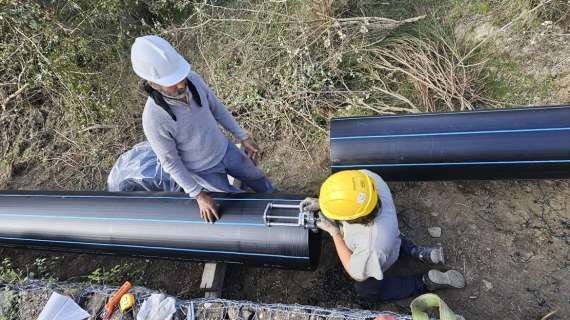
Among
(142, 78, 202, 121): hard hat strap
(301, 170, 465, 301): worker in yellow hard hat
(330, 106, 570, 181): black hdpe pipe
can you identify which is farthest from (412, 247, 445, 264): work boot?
(142, 78, 202, 121): hard hat strap

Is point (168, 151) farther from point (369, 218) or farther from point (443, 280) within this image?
point (443, 280)

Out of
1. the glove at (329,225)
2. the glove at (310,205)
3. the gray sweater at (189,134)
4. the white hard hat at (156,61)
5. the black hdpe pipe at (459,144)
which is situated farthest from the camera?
the black hdpe pipe at (459,144)

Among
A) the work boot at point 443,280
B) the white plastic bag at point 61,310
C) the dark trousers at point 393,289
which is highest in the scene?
the work boot at point 443,280

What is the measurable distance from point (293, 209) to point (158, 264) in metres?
1.56

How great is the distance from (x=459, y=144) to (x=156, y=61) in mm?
2201

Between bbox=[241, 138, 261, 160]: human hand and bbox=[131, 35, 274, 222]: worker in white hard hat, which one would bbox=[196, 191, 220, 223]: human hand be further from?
bbox=[241, 138, 261, 160]: human hand

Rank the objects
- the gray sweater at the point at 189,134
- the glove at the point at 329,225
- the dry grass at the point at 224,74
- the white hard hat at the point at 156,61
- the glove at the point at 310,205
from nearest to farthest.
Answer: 1. the white hard hat at the point at 156,61
2. the gray sweater at the point at 189,134
3. the glove at the point at 329,225
4. the glove at the point at 310,205
5. the dry grass at the point at 224,74

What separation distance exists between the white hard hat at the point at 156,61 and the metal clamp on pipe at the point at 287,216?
115 cm

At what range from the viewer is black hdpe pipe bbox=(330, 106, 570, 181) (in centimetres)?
289

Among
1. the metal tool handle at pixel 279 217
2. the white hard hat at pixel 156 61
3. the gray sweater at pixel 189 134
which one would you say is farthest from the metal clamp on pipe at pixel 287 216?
the white hard hat at pixel 156 61

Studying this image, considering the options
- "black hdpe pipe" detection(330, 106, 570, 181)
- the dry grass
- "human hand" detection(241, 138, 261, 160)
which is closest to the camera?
"black hdpe pipe" detection(330, 106, 570, 181)

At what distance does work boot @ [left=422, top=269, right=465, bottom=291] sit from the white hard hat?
2.18 metres

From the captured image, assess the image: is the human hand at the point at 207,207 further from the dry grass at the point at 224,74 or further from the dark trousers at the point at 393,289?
the dry grass at the point at 224,74

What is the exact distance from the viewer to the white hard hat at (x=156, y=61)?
205 centimetres
